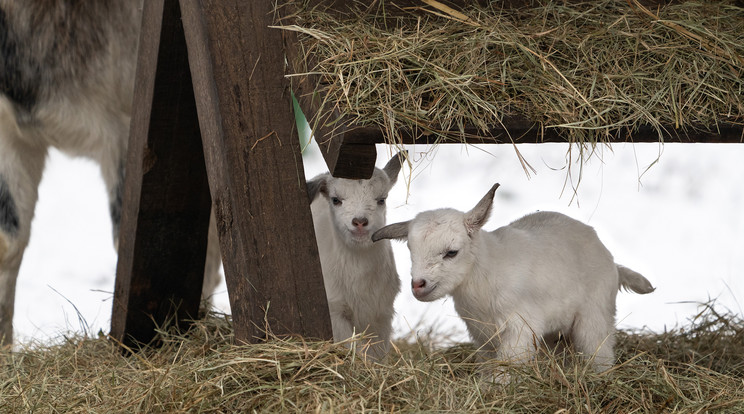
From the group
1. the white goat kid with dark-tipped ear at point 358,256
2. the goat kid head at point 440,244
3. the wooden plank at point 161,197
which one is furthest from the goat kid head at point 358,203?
the wooden plank at point 161,197

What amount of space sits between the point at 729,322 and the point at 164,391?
299 cm

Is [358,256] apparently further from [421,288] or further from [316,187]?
[421,288]

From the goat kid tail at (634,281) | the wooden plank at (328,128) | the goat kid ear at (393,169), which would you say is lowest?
the goat kid tail at (634,281)

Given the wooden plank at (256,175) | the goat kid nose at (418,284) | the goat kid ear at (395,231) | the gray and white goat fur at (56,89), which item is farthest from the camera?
the gray and white goat fur at (56,89)

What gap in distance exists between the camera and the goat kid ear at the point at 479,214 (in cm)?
327

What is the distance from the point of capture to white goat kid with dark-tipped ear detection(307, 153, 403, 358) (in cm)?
359

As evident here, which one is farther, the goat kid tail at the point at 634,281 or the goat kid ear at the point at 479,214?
the goat kid tail at the point at 634,281

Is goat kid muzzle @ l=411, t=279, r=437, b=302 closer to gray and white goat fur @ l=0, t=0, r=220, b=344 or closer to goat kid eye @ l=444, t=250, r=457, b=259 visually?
goat kid eye @ l=444, t=250, r=457, b=259

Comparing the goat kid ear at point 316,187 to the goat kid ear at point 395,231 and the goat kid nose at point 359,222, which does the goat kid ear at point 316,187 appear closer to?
the goat kid nose at point 359,222

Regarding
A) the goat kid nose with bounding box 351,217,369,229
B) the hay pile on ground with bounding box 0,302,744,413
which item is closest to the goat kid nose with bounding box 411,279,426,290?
the hay pile on ground with bounding box 0,302,744,413

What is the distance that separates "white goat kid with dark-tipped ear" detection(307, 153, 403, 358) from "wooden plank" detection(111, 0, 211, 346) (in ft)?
1.64

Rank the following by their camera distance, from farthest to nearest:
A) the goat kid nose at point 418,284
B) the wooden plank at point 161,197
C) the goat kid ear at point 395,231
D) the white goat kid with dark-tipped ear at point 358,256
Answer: the white goat kid with dark-tipped ear at point 358,256 < the wooden plank at point 161,197 < the goat kid ear at point 395,231 < the goat kid nose at point 418,284

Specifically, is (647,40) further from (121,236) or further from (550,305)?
(121,236)

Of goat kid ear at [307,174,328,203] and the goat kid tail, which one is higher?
goat kid ear at [307,174,328,203]
